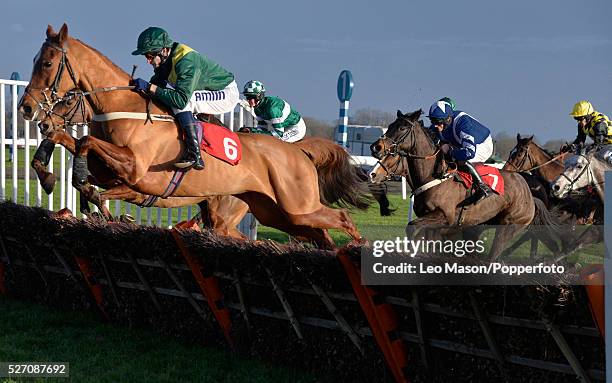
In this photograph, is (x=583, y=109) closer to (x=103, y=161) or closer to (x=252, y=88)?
(x=252, y=88)

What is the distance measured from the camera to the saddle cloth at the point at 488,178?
6562 mm

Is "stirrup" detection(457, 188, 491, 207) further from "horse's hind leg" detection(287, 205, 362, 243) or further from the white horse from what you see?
"horse's hind leg" detection(287, 205, 362, 243)

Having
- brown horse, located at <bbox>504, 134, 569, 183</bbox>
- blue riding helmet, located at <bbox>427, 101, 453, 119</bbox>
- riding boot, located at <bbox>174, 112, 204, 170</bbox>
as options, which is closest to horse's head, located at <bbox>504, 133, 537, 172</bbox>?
brown horse, located at <bbox>504, 134, 569, 183</bbox>

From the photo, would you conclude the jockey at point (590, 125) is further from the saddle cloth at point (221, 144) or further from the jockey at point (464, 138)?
Answer: the saddle cloth at point (221, 144)

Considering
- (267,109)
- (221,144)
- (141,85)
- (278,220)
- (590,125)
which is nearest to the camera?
(141,85)

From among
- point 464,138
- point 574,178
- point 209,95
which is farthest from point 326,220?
point 574,178

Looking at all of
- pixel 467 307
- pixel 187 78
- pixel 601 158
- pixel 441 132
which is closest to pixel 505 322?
pixel 467 307

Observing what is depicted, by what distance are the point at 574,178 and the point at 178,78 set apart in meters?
3.79

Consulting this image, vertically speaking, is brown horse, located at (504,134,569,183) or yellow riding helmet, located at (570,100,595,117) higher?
yellow riding helmet, located at (570,100,595,117)

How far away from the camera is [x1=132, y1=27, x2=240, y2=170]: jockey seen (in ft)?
16.7

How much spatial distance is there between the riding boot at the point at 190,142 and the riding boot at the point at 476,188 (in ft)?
7.87

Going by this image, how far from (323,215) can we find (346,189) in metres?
0.62

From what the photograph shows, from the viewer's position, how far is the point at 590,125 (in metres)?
8.27

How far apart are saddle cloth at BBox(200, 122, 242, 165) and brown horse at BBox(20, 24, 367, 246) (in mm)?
55
